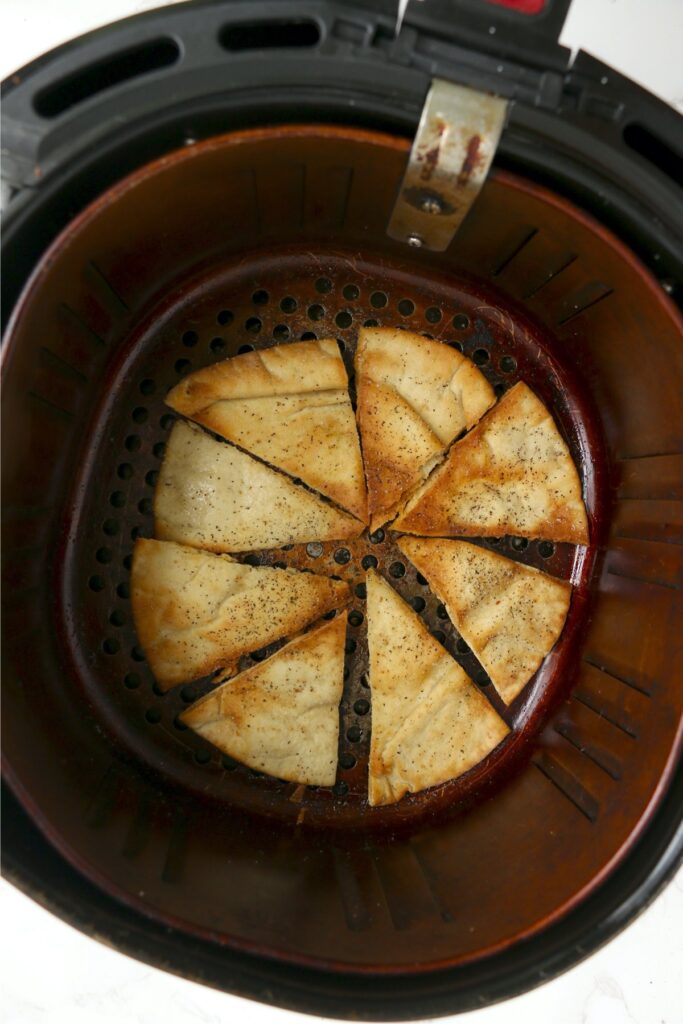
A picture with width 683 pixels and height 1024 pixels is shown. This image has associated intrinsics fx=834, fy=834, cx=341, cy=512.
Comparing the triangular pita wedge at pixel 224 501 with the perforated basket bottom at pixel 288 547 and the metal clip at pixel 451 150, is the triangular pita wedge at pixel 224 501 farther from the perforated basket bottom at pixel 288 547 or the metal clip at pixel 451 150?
the metal clip at pixel 451 150

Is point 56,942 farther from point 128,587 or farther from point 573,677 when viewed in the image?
point 573,677

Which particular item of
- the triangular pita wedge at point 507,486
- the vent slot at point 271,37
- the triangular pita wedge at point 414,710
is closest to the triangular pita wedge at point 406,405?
the triangular pita wedge at point 507,486

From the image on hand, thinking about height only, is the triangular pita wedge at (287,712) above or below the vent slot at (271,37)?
below

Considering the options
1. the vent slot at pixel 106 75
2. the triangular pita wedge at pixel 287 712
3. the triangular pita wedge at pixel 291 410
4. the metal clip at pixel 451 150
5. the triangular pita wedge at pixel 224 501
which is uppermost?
the metal clip at pixel 451 150

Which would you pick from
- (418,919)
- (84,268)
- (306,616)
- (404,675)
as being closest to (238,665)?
(306,616)

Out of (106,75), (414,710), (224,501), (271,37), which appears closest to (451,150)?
(271,37)
